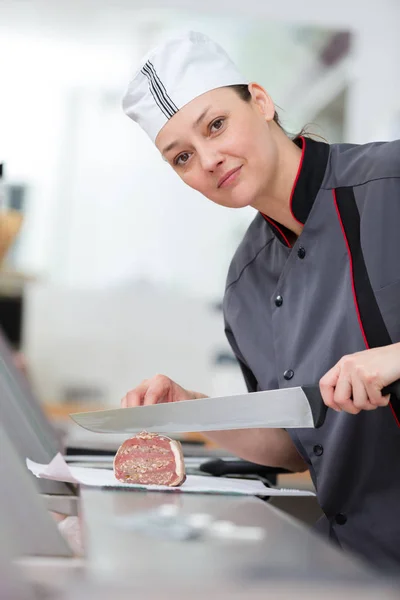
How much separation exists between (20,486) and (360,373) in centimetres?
52

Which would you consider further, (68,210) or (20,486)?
(68,210)

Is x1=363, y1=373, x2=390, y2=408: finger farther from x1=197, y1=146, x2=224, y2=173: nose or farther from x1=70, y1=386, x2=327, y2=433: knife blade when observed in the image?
x1=197, y1=146, x2=224, y2=173: nose

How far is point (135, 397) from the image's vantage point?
1403mm

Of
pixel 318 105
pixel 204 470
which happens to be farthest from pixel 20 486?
pixel 318 105

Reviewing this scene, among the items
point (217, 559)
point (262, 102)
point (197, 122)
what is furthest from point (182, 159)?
point (217, 559)

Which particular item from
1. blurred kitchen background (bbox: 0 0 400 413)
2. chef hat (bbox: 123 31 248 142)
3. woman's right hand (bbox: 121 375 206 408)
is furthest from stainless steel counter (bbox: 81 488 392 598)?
blurred kitchen background (bbox: 0 0 400 413)

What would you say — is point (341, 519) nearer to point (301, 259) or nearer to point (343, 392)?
point (343, 392)

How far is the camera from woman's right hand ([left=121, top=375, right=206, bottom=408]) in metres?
1.41

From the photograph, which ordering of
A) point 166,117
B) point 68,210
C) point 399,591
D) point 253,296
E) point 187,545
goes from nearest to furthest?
point 399,591 → point 187,545 → point 166,117 → point 253,296 → point 68,210

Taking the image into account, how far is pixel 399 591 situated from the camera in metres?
0.51

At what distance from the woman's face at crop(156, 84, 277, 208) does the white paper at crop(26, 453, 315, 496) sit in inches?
19.4

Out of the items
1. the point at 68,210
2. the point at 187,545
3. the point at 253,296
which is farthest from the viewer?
the point at 68,210

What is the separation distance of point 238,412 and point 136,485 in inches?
7.3

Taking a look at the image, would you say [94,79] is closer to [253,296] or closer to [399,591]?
[253,296]
